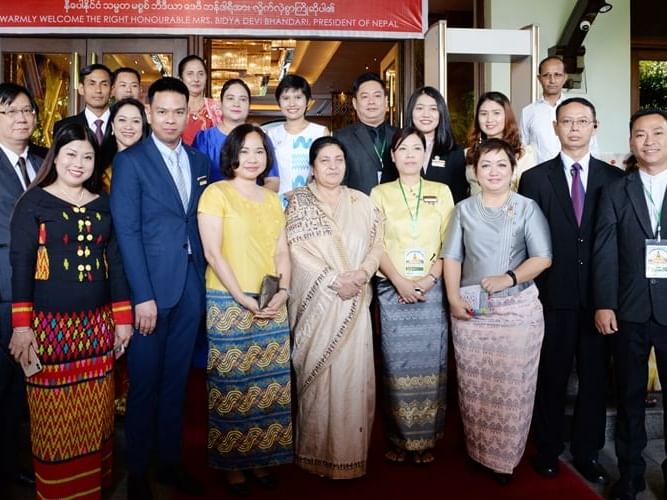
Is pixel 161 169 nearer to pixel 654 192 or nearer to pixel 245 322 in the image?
pixel 245 322

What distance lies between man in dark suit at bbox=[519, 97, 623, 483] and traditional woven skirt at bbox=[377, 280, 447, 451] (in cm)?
50

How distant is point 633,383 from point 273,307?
154 cm

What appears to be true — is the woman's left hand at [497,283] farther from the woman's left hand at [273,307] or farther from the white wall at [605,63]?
the white wall at [605,63]

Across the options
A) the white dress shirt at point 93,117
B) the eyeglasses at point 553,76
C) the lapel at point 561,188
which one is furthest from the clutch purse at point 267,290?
the eyeglasses at point 553,76

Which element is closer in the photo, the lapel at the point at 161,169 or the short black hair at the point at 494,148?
the lapel at the point at 161,169

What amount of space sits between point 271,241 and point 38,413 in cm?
109

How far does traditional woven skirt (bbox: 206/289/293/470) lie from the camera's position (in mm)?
2588

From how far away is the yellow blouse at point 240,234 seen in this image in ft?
8.41

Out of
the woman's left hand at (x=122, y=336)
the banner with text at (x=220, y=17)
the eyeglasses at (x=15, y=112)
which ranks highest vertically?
the banner with text at (x=220, y=17)

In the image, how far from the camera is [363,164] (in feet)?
10.8

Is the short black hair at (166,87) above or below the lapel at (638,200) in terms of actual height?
above

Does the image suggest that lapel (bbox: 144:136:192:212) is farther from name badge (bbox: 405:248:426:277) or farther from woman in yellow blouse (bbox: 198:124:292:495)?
name badge (bbox: 405:248:426:277)

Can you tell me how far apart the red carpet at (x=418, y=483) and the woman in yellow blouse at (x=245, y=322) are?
0.48 ft


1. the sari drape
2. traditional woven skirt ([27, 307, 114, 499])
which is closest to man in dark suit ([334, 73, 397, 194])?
the sari drape
